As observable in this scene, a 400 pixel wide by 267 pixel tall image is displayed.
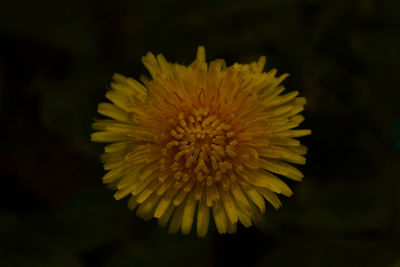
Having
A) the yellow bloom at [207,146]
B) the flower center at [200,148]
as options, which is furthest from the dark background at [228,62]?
the flower center at [200,148]

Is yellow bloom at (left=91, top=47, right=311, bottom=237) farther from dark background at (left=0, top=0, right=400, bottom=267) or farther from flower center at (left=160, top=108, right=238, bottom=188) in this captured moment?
dark background at (left=0, top=0, right=400, bottom=267)

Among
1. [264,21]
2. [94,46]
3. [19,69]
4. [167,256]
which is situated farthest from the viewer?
[19,69]

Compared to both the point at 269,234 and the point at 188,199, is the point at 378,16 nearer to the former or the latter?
the point at 269,234

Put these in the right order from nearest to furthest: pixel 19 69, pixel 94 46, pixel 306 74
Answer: pixel 306 74 → pixel 94 46 → pixel 19 69

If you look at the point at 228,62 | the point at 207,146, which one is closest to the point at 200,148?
the point at 207,146

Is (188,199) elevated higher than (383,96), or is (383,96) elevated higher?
(383,96)

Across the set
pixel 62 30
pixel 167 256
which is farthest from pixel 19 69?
pixel 167 256

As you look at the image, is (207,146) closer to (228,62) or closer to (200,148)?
(200,148)
